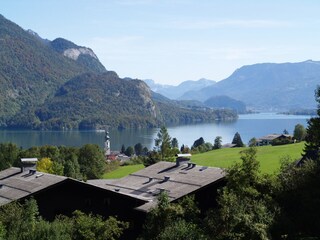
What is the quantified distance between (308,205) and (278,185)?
82.5 inches

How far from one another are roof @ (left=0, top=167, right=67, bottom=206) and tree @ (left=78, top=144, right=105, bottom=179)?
134ft

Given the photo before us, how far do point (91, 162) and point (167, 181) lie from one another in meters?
47.7

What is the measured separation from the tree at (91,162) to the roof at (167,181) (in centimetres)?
3925

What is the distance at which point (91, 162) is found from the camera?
7631cm

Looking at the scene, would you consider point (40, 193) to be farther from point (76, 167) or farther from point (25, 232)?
point (76, 167)

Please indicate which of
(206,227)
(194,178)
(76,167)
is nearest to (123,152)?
(76,167)

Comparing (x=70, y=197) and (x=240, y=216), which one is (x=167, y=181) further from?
(x=240, y=216)

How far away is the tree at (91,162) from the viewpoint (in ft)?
239

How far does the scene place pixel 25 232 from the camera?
1956cm

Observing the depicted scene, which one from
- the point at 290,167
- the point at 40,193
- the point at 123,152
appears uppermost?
the point at 290,167

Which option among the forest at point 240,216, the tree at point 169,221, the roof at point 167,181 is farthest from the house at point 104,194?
the tree at point 169,221

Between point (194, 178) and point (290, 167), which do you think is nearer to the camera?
point (290, 167)

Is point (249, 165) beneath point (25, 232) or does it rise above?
above

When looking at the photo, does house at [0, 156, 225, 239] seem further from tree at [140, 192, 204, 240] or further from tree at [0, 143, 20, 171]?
tree at [0, 143, 20, 171]
